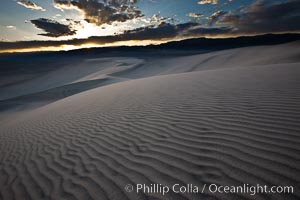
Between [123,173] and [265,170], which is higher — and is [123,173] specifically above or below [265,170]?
below

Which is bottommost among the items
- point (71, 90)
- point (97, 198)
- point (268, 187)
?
point (71, 90)

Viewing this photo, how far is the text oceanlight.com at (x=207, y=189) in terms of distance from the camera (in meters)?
1.93

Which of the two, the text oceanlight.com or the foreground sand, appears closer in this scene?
the text oceanlight.com

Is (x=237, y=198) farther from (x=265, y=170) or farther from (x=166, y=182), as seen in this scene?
(x=166, y=182)

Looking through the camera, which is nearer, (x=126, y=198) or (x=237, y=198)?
(x=237, y=198)

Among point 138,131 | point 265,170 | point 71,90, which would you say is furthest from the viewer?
point 71,90

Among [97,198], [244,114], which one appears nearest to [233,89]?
[244,114]

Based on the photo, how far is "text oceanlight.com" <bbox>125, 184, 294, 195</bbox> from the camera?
193 cm

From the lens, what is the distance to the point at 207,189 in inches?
82.4

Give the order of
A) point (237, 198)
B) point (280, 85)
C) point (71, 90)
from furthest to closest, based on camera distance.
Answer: point (71, 90)
point (280, 85)
point (237, 198)

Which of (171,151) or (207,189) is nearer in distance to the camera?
(207,189)

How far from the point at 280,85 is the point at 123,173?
4.55m

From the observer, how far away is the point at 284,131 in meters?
2.77

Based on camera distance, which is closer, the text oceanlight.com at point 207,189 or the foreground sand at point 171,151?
the text oceanlight.com at point 207,189
